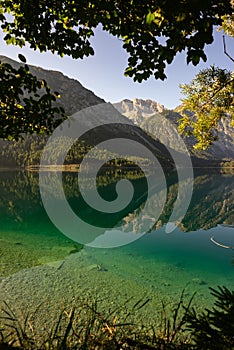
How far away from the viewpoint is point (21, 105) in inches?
255

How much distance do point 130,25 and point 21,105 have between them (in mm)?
3614

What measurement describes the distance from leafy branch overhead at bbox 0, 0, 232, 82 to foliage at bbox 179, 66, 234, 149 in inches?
420

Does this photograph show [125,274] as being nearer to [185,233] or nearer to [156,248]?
[156,248]

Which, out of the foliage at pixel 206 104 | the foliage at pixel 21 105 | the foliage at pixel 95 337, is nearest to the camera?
the foliage at pixel 95 337

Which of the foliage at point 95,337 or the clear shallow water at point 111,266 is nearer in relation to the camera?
the foliage at point 95,337

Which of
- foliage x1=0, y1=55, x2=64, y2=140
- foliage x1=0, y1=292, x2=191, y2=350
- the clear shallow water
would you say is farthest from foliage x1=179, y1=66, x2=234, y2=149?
foliage x1=0, y1=292, x2=191, y2=350

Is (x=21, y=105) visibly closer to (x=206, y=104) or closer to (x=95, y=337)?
(x=95, y=337)

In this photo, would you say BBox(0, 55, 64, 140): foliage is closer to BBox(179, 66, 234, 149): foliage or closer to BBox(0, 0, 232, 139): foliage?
BBox(0, 0, 232, 139): foliage

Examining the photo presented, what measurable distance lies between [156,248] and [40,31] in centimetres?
2315

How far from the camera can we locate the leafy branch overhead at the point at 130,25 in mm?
2902

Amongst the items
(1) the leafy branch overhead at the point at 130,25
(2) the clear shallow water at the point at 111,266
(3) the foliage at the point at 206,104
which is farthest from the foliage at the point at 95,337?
(3) the foliage at the point at 206,104

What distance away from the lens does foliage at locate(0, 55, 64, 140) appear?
18.3 feet

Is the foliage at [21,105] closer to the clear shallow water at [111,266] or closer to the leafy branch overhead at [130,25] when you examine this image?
A: the leafy branch overhead at [130,25]

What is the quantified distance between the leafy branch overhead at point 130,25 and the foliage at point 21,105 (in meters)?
0.77
